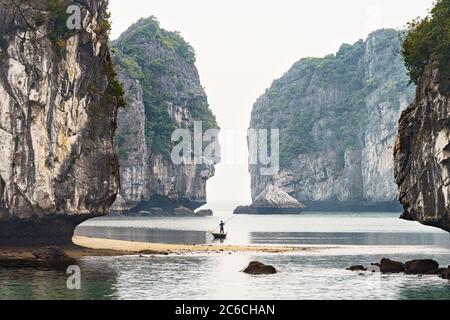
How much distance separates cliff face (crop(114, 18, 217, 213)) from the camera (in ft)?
551

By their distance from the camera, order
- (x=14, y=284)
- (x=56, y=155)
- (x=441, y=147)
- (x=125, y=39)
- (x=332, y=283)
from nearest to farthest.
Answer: (x=14, y=284) → (x=332, y=283) → (x=441, y=147) → (x=56, y=155) → (x=125, y=39)

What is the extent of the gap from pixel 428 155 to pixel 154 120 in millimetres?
137788

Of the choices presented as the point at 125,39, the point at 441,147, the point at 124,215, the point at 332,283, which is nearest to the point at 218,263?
the point at 332,283

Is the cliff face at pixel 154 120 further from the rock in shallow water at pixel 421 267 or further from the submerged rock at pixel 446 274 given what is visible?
the submerged rock at pixel 446 274

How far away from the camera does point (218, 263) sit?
55.2 metres

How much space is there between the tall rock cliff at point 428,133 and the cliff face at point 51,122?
23721 millimetres

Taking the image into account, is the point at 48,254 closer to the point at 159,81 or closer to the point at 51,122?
the point at 51,122

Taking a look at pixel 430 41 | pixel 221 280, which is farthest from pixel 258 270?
pixel 430 41

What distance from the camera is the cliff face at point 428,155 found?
4925 centimetres

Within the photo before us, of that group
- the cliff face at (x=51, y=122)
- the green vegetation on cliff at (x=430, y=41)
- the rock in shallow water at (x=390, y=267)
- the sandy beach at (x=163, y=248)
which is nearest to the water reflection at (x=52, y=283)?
the cliff face at (x=51, y=122)

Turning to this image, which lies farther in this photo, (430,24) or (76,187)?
(76,187)

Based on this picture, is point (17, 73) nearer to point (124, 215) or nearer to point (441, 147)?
point (441, 147)

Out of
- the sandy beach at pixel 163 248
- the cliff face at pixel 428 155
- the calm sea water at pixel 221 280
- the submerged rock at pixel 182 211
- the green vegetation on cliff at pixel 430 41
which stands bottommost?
the calm sea water at pixel 221 280
